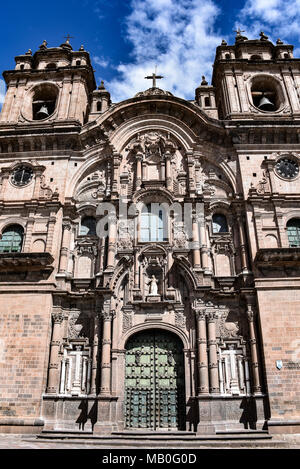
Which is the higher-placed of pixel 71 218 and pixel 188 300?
pixel 71 218

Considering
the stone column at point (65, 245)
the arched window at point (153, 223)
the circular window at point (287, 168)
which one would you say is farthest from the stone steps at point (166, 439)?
the circular window at point (287, 168)

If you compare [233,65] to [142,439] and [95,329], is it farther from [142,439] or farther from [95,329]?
[142,439]

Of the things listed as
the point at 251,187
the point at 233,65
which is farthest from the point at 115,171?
the point at 233,65

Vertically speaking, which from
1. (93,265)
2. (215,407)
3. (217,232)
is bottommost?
(215,407)

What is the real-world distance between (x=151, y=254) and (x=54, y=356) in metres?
6.30

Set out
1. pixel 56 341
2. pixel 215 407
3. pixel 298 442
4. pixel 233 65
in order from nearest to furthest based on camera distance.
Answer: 1. pixel 298 442
2. pixel 215 407
3. pixel 56 341
4. pixel 233 65

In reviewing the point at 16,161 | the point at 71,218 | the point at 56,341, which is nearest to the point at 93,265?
the point at 71,218

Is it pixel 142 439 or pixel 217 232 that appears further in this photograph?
pixel 217 232

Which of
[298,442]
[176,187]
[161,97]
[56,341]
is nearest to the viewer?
[298,442]

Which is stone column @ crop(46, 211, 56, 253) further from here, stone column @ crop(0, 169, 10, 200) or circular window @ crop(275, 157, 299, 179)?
circular window @ crop(275, 157, 299, 179)

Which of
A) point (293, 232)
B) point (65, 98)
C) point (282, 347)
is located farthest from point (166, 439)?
point (65, 98)

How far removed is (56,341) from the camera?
17.2m

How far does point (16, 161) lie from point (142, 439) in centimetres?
1540

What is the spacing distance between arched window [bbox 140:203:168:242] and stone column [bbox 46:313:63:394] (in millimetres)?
5604
